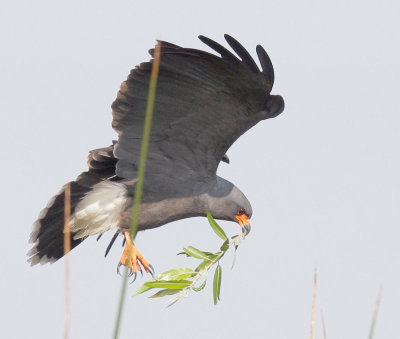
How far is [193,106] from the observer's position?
23.8 ft

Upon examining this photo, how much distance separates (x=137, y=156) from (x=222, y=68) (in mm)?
1280

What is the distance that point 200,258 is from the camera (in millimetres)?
6105

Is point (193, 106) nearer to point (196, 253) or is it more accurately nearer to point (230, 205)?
point (230, 205)

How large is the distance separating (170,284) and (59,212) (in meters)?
2.86

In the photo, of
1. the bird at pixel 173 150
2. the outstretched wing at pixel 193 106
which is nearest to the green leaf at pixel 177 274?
the bird at pixel 173 150

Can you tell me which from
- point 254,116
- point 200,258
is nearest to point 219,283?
point 200,258

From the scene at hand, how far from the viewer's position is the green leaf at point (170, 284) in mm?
5396

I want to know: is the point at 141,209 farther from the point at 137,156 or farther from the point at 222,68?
the point at 222,68

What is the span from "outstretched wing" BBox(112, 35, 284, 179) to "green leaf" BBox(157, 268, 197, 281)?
175 cm

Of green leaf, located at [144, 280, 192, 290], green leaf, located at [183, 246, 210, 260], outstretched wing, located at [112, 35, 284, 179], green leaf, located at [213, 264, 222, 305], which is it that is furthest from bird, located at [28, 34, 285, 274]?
green leaf, located at [144, 280, 192, 290]

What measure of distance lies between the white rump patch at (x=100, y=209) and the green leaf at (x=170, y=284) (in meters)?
2.48

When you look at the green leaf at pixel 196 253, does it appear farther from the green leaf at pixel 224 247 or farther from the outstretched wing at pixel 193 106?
the outstretched wing at pixel 193 106

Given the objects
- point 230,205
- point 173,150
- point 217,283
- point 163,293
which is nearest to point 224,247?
point 217,283

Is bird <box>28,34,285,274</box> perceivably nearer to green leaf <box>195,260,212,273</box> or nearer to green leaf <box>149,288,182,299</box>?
green leaf <box>195,260,212,273</box>
